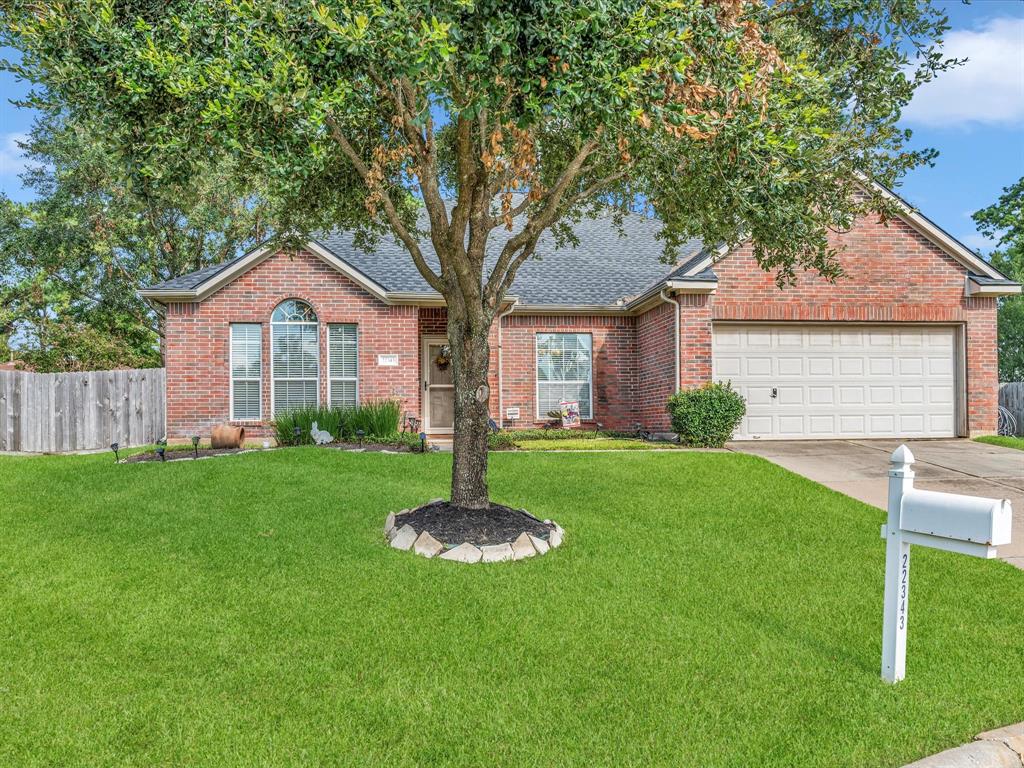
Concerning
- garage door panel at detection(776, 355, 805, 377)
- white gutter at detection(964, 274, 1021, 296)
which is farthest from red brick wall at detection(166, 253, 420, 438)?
white gutter at detection(964, 274, 1021, 296)

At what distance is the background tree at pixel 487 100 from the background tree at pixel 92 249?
52.6 feet

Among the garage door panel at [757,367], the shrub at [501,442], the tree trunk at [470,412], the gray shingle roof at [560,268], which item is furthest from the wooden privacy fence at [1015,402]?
the tree trunk at [470,412]

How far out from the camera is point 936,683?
13.1 ft

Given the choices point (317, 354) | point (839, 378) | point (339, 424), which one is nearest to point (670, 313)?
point (839, 378)

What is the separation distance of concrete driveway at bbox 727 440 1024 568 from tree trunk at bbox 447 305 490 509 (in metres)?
4.67

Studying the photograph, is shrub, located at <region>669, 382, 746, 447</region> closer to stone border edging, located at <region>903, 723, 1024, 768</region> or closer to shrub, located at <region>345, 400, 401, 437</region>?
shrub, located at <region>345, 400, 401, 437</region>

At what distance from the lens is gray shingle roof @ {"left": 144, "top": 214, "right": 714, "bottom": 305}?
51.0ft

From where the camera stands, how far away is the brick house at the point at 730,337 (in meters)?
14.1

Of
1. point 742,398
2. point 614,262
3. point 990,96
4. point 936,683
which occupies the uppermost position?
point 990,96

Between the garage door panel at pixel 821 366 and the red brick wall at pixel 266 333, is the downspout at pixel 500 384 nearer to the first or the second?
the red brick wall at pixel 266 333

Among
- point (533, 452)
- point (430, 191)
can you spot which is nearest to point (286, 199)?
point (430, 191)

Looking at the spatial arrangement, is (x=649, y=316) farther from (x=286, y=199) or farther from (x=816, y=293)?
(x=286, y=199)

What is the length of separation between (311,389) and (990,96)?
71.5 feet

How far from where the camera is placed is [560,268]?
17.9 meters
